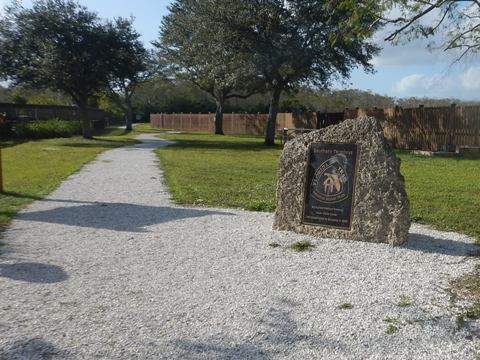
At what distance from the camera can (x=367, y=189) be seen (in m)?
6.30

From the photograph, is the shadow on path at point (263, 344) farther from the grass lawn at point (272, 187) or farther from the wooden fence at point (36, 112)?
the wooden fence at point (36, 112)

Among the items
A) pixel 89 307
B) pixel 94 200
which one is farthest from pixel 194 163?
pixel 89 307

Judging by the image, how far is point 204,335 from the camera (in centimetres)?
375

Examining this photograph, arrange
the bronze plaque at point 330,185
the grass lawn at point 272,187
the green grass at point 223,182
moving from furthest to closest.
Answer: the green grass at point 223,182 → the grass lawn at point 272,187 → the bronze plaque at point 330,185

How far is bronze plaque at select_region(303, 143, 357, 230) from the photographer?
6.47 m

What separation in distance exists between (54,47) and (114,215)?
2150cm

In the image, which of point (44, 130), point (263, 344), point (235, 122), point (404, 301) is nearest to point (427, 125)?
point (404, 301)

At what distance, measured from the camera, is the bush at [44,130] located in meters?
29.1

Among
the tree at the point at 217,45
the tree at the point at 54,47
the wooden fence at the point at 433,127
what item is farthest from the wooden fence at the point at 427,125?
the tree at the point at 54,47

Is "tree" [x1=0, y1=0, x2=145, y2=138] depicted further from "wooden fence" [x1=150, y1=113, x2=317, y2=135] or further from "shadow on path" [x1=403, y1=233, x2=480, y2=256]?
"shadow on path" [x1=403, y1=233, x2=480, y2=256]

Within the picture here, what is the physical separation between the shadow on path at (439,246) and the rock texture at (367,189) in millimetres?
227

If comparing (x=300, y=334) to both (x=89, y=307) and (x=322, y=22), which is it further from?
(x=322, y=22)

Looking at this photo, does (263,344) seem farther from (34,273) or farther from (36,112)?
(36,112)

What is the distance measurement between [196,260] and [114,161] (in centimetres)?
1248
